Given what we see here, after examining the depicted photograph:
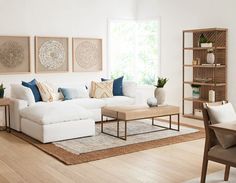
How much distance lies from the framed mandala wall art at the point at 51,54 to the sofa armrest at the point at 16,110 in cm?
131

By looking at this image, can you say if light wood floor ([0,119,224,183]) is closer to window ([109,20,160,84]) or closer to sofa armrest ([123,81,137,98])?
sofa armrest ([123,81,137,98])

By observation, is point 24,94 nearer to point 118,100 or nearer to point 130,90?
point 118,100

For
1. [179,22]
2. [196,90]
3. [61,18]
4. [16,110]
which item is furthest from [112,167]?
[179,22]

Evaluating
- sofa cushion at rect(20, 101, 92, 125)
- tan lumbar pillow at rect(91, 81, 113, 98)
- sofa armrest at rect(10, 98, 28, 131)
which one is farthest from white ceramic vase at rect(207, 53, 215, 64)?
sofa armrest at rect(10, 98, 28, 131)

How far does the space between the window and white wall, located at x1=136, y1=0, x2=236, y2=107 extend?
0.25 metres

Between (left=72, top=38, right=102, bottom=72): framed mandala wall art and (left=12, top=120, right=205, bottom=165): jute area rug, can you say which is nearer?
(left=12, top=120, right=205, bottom=165): jute area rug

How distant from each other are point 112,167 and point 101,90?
3127 mm

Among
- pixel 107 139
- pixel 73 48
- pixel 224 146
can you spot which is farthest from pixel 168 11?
pixel 224 146

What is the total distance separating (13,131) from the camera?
642 cm

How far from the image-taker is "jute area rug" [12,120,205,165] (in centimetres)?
478

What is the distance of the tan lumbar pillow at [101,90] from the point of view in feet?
23.9

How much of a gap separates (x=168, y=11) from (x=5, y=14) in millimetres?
3492

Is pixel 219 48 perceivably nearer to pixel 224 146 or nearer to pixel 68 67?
pixel 68 67

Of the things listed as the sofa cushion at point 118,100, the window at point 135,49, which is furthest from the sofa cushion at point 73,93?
the window at point 135,49
